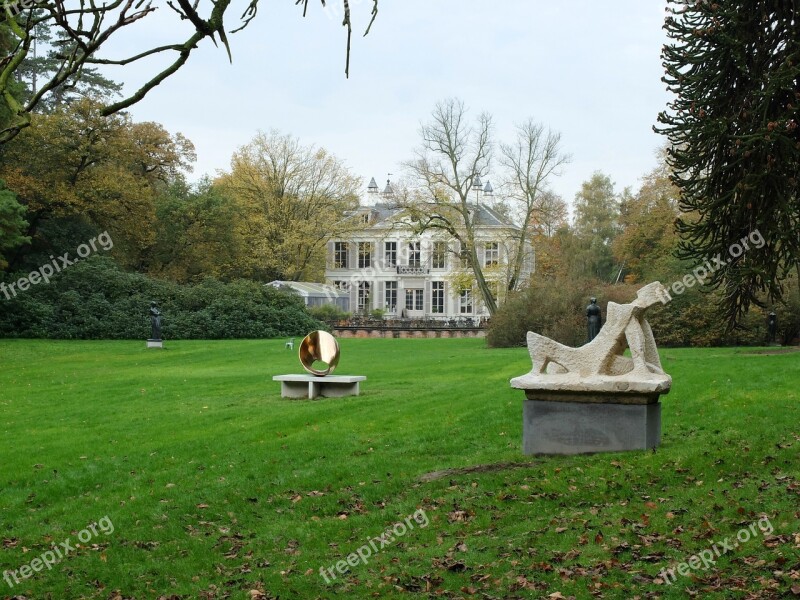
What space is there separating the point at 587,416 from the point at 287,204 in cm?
5097

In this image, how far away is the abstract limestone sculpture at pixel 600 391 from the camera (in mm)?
9688

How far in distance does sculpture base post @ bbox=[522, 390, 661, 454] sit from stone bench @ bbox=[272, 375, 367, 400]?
24.9 feet

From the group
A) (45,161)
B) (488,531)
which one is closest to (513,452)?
(488,531)

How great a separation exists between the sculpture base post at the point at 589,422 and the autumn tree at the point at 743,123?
2320mm

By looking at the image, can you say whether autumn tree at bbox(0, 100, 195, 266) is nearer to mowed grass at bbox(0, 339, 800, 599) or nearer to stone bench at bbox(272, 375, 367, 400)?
stone bench at bbox(272, 375, 367, 400)

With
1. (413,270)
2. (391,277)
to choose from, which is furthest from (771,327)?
(391,277)

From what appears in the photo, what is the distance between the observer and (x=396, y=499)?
915 centimetres

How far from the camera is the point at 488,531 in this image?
7805 millimetres

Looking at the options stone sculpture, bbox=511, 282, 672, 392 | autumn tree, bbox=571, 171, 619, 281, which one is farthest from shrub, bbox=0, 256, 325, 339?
autumn tree, bbox=571, 171, 619, 281

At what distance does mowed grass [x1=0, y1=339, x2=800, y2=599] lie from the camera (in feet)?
22.1

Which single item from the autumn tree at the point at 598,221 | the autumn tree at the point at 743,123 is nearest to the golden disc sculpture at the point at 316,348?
the autumn tree at the point at 743,123

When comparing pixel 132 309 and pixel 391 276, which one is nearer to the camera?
pixel 132 309

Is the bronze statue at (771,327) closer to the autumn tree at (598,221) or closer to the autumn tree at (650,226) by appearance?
the autumn tree at (650,226)

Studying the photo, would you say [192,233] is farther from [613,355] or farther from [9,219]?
[613,355]
